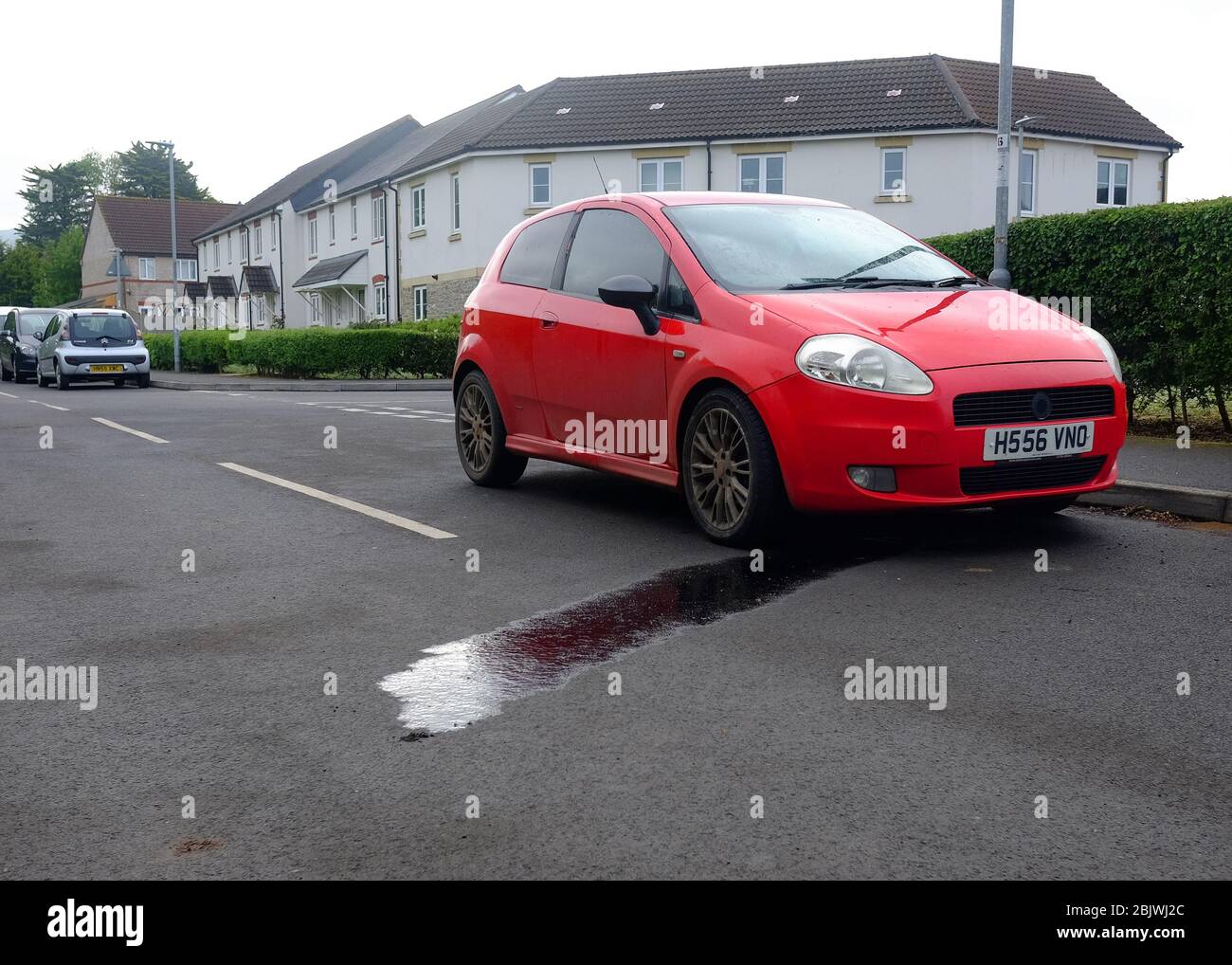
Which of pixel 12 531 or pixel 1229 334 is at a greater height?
pixel 1229 334

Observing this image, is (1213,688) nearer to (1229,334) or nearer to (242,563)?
(242,563)

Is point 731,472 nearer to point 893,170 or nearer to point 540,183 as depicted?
point 893,170

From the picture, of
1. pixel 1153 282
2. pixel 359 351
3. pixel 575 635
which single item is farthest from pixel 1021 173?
pixel 575 635

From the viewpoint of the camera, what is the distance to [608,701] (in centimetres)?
425

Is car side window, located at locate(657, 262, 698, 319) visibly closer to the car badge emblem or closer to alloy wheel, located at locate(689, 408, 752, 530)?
alloy wheel, located at locate(689, 408, 752, 530)

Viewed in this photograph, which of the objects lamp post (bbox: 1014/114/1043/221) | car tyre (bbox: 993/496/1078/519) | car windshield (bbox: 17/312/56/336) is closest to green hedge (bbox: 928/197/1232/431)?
car tyre (bbox: 993/496/1078/519)

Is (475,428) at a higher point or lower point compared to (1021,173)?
lower

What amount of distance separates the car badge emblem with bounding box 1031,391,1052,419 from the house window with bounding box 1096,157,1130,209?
37043mm

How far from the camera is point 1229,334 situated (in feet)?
32.7

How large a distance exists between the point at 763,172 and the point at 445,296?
11.2 meters

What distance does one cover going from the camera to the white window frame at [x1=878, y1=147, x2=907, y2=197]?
3675 centimetres

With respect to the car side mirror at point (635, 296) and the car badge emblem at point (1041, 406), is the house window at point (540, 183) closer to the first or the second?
the car side mirror at point (635, 296)
